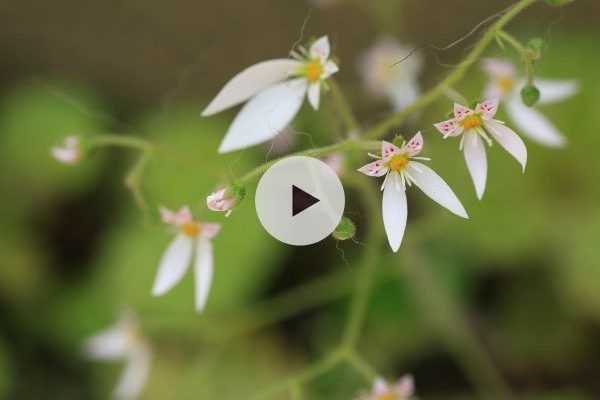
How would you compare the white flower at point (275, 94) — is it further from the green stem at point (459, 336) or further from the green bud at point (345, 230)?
the green stem at point (459, 336)

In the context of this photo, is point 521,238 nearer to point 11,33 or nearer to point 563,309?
point 563,309

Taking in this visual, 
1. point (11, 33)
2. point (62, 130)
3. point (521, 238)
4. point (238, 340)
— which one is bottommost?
point (521, 238)

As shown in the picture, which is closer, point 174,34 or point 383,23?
point 383,23

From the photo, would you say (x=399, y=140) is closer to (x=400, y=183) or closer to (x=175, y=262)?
(x=400, y=183)

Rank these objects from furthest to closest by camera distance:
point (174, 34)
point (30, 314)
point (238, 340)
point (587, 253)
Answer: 1. point (174, 34)
2. point (30, 314)
3. point (238, 340)
4. point (587, 253)

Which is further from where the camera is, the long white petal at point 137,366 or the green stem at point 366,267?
the long white petal at point 137,366

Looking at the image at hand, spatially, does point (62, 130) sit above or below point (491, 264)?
above

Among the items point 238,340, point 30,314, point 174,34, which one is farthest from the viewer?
point 174,34

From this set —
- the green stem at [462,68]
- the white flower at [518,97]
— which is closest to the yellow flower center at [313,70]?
the green stem at [462,68]

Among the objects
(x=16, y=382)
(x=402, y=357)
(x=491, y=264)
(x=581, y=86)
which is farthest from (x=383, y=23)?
(x=16, y=382)
